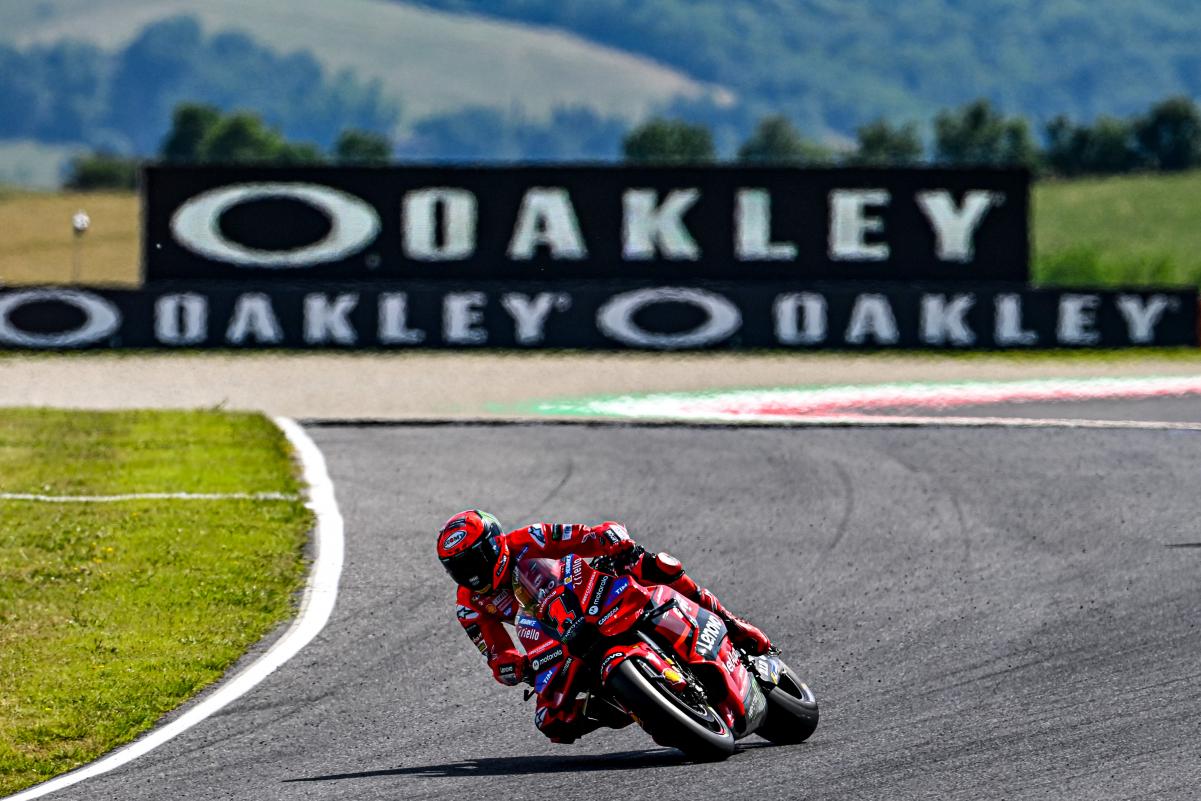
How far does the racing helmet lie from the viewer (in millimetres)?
8859

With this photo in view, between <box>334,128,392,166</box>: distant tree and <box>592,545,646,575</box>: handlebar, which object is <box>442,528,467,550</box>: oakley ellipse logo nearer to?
<box>592,545,646,575</box>: handlebar

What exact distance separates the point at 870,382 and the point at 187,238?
12560 millimetres

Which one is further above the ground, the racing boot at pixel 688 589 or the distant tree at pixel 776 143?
the distant tree at pixel 776 143

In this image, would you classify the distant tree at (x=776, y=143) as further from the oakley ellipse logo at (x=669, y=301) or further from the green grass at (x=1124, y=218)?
the oakley ellipse logo at (x=669, y=301)

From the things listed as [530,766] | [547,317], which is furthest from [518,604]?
[547,317]

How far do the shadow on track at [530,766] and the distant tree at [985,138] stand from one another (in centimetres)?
9496

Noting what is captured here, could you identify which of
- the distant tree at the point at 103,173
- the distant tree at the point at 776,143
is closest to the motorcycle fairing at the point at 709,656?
the distant tree at the point at 776,143

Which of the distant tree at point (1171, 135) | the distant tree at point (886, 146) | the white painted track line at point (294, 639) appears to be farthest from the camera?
the distant tree at point (1171, 135)

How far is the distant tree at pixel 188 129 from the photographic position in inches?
5271

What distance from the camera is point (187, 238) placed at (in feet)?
108

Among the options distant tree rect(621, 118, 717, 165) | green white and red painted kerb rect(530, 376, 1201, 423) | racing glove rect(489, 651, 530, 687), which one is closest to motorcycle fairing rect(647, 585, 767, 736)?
racing glove rect(489, 651, 530, 687)

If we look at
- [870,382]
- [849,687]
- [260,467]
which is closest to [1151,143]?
[870,382]

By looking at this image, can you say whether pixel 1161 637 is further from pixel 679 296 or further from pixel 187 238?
pixel 187 238

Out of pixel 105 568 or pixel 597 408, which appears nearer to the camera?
pixel 105 568
